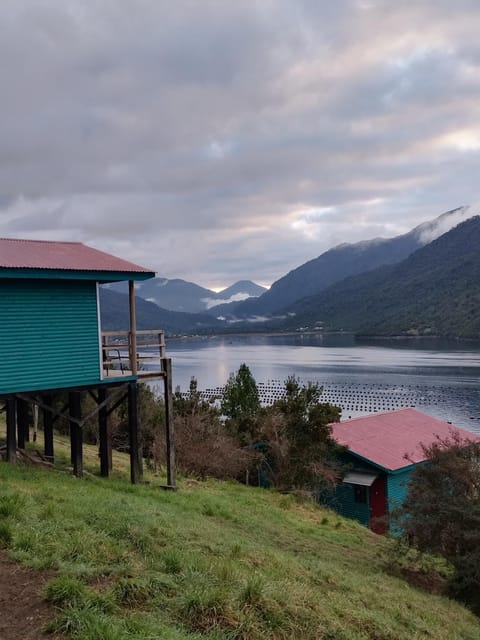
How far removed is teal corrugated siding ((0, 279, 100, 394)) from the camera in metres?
14.3

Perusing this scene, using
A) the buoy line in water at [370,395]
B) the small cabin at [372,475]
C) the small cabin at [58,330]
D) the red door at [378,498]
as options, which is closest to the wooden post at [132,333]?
the small cabin at [58,330]

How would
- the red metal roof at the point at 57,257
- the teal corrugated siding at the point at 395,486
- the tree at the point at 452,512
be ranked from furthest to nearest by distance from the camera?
A: the teal corrugated siding at the point at 395,486
the red metal roof at the point at 57,257
the tree at the point at 452,512

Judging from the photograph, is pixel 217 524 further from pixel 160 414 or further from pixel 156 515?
pixel 160 414

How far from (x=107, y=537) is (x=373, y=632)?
13.3 feet

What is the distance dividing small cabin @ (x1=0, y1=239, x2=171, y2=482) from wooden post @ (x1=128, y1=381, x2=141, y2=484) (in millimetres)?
31

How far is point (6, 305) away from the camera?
14.2m

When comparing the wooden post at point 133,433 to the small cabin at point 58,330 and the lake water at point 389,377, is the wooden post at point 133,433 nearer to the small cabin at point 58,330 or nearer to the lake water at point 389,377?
the small cabin at point 58,330

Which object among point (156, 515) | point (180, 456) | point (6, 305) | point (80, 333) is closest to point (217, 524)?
point (156, 515)

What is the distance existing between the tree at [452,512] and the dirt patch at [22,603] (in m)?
10.1

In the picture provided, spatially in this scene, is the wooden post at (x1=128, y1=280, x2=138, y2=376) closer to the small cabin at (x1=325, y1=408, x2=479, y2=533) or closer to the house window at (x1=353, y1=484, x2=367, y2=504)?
the small cabin at (x1=325, y1=408, x2=479, y2=533)

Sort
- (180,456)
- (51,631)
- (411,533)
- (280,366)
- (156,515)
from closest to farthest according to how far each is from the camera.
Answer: (51,631) → (156,515) → (411,533) → (180,456) → (280,366)

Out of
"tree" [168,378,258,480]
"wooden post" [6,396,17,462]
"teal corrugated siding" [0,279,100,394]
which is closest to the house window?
"tree" [168,378,258,480]

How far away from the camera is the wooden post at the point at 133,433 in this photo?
56.2ft

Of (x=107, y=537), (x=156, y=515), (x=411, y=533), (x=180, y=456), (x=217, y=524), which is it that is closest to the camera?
(x=107, y=537)
